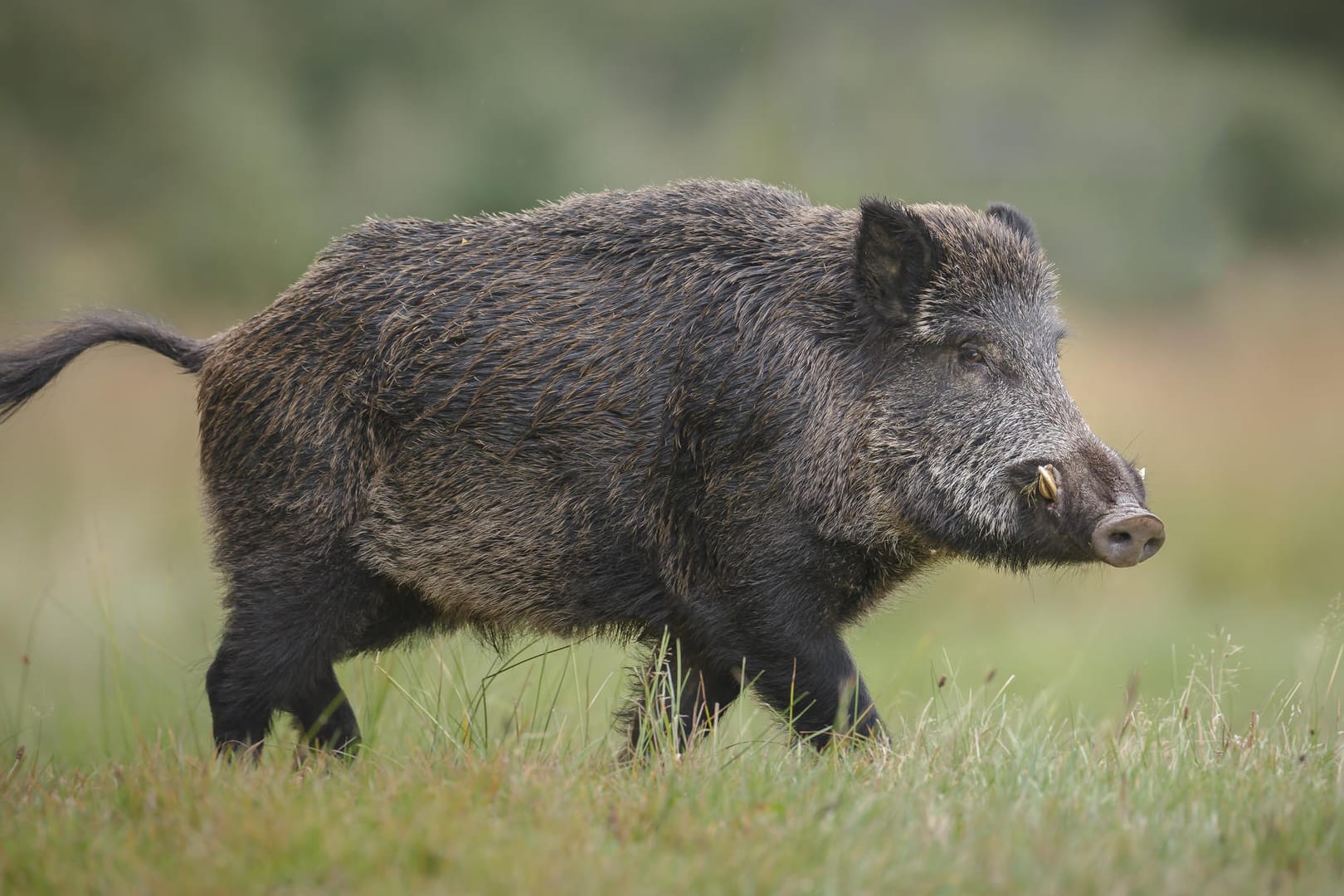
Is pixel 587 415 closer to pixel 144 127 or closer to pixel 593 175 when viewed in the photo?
pixel 593 175

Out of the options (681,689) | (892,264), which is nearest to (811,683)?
(681,689)

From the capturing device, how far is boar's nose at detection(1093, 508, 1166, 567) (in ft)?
11.8

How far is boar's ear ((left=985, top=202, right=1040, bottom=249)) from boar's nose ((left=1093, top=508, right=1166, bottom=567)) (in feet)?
4.04

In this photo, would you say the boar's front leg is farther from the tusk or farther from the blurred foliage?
the blurred foliage

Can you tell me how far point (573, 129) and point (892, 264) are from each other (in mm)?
15417

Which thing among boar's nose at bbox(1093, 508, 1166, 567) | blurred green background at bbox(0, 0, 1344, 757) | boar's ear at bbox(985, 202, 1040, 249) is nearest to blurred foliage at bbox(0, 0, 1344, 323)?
blurred green background at bbox(0, 0, 1344, 757)

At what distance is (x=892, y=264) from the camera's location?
13.8ft

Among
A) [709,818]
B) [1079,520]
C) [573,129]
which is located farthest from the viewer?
[573,129]

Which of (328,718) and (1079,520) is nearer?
(1079,520)

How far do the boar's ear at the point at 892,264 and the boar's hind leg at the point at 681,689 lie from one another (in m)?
1.19

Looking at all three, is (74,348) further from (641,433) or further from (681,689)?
(681,689)

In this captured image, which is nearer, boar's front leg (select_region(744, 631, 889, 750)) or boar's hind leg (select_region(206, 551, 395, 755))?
boar's front leg (select_region(744, 631, 889, 750))

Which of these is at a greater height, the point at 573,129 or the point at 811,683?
the point at 573,129

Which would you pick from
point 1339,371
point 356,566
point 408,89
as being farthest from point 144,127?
point 356,566
